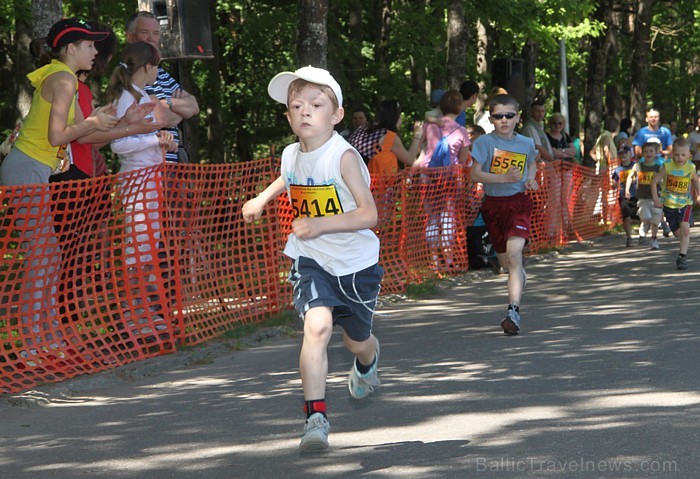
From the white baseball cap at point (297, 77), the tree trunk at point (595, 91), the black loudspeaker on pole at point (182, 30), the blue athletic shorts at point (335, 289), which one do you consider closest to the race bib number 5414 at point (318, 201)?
the blue athletic shorts at point (335, 289)

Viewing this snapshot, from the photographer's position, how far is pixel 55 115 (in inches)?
339

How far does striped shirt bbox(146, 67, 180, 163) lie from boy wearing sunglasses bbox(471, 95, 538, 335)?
2.50 m

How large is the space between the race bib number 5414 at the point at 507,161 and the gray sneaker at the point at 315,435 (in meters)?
4.58

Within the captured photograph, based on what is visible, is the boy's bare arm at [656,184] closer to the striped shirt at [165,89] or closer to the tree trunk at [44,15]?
the striped shirt at [165,89]

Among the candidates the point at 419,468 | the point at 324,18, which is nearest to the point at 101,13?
the point at 324,18

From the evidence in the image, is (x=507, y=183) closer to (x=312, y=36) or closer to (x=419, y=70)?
(x=312, y=36)

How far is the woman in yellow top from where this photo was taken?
28.3ft

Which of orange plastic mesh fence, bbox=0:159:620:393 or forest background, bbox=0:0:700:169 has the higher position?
forest background, bbox=0:0:700:169

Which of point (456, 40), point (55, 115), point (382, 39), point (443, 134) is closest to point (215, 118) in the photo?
point (382, 39)

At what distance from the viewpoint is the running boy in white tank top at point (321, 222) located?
19.6ft

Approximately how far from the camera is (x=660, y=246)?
17891 millimetres

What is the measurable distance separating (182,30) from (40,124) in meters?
3.28

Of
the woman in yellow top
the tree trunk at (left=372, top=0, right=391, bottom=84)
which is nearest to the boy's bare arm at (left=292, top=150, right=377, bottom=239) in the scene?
the woman in yellow top

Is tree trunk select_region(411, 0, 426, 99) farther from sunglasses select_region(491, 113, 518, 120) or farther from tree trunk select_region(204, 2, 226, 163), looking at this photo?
sunglasses select_region(491, 113, 518, 120)
